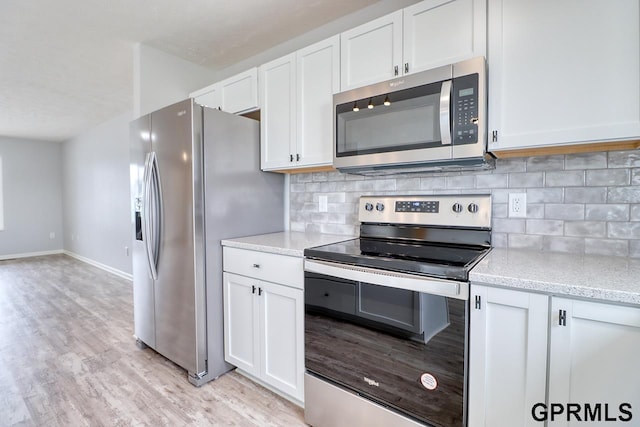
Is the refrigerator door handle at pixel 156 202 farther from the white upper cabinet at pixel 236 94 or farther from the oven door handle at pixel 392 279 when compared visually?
the oven door handle at pixel 392 279

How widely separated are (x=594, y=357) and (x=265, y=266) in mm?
1424

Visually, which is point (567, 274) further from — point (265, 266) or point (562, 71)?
point (265, 266)

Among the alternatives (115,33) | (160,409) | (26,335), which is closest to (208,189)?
(160,409)

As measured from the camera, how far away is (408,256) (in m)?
1.40

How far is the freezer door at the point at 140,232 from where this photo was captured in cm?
222

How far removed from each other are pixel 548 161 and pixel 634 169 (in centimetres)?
30

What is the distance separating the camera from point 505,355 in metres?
1.06

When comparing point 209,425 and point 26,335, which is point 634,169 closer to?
point 209,425

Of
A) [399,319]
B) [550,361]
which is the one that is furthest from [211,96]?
[550,361]

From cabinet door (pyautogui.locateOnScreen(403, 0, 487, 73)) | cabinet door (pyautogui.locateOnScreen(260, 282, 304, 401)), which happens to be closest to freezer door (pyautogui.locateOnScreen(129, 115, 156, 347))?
cabinet door (pyautogui.locateOnScreen(260, 282, 304, 401))

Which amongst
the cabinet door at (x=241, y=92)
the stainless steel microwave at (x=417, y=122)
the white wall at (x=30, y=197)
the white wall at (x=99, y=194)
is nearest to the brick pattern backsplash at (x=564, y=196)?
the stainless steel microwave at (x=417, y=122)

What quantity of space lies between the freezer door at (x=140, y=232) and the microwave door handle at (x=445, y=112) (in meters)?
1.91

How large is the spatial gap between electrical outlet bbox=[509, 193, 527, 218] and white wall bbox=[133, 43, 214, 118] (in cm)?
275

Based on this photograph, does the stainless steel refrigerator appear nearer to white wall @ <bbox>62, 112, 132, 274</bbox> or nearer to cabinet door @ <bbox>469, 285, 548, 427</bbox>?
cabinet door @ <bbox>469, 285, 548, 427</bbox>
